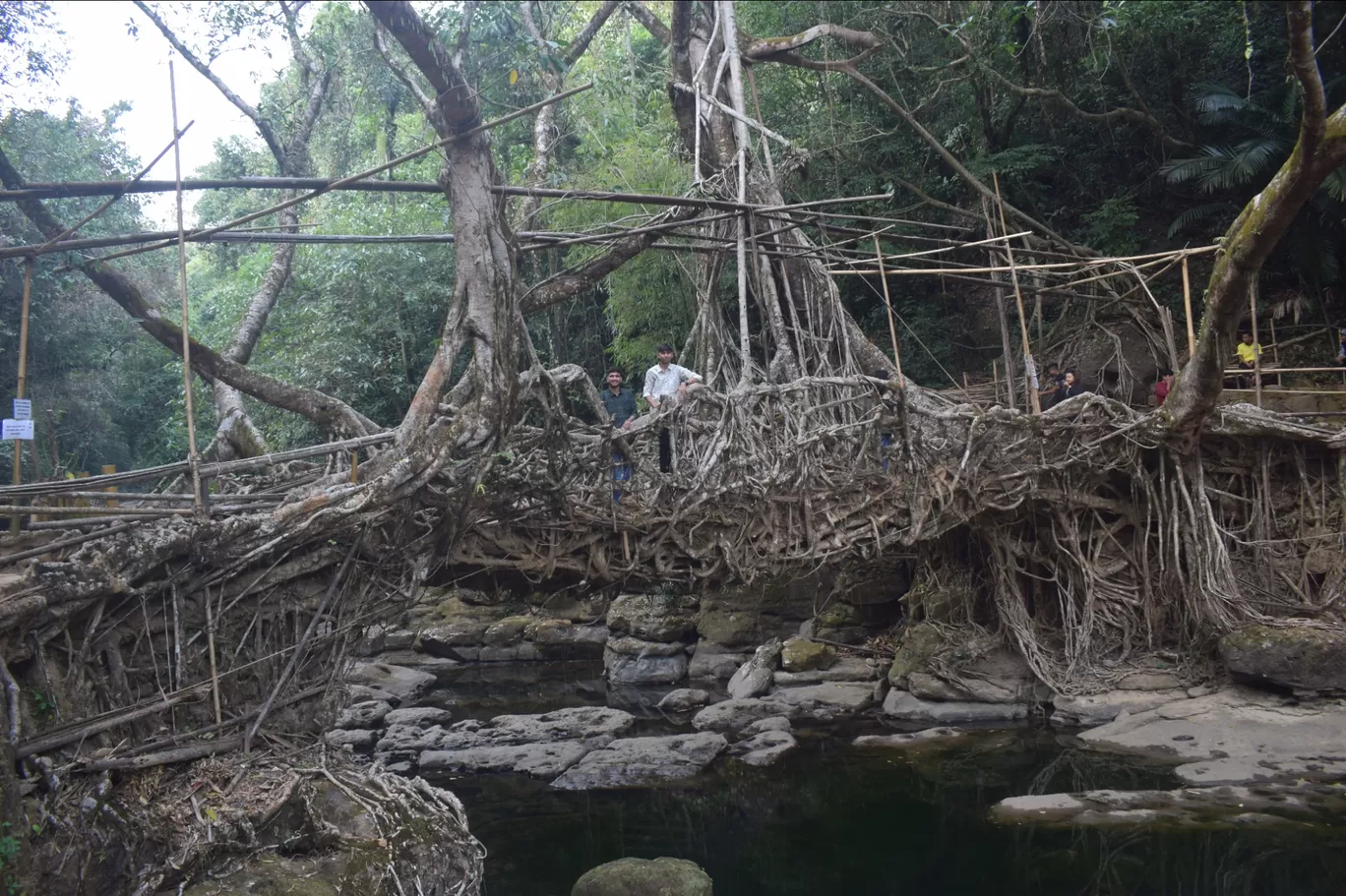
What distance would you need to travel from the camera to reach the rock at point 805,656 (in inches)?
458

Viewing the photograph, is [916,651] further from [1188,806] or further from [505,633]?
[505,633]

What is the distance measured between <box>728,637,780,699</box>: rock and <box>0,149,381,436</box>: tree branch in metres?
4.93

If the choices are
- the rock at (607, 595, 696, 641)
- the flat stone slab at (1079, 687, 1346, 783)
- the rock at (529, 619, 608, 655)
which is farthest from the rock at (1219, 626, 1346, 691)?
the rock at (529, 619, 608, 655)

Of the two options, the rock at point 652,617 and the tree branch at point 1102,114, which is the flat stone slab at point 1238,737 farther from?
the tree branch at point 1102,114

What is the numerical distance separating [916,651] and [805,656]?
1.34 metres

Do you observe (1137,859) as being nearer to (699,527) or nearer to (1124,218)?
(699,527)

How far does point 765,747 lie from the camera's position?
9.49 meters

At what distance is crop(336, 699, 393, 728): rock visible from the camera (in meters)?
11.0

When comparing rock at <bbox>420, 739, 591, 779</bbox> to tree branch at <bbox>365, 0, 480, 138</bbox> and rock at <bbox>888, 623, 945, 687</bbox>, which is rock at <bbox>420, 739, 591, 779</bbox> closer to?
rock at <bbox>888, 623, 945, 687</bbox>

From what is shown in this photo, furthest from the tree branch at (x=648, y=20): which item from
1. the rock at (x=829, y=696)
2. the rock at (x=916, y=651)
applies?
the rock at (x=829, y=696)

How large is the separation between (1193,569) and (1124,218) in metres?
6.54

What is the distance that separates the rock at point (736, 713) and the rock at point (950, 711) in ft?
3.54

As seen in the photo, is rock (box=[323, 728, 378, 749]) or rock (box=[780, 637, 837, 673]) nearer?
rock (box=[323, 728, 378, 749])

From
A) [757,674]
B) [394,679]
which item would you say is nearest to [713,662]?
[757,674]
